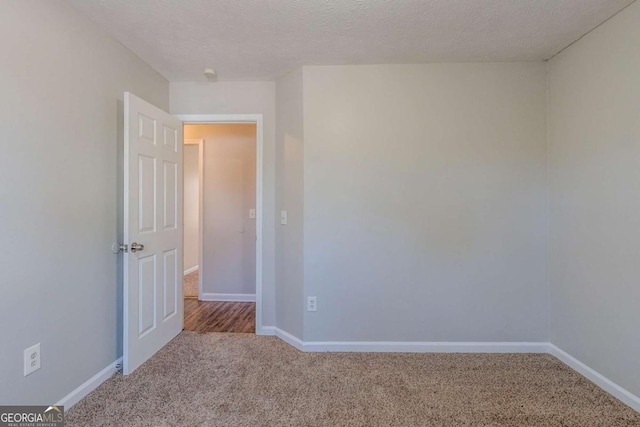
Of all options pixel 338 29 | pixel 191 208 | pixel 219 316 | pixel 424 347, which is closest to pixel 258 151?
pixel 338 29

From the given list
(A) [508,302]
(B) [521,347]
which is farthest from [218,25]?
(B) [521,347]

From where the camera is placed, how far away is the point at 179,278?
2875 millimetres

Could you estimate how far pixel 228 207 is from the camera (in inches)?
161

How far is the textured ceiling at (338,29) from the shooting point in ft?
5.91

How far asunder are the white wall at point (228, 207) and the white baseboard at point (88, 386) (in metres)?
1.88

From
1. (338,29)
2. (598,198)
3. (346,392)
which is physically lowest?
(346,392)

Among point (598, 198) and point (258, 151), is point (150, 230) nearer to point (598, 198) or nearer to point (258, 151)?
point (258, 151)

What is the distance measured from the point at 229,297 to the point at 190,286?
3.47 feet

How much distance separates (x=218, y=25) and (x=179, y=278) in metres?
2.08

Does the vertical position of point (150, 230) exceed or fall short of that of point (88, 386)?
it exceeds it

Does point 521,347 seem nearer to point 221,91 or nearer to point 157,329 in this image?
point 157,329

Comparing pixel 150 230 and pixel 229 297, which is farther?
pixel 229 297

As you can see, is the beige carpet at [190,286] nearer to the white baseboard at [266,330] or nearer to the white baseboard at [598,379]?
the white baseboard at [266,330]

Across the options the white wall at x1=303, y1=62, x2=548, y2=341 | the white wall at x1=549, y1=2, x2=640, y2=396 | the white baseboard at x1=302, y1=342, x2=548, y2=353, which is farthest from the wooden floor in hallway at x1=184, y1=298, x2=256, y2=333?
the white wall at x1=549, y1=2, x2=640, y2=396
